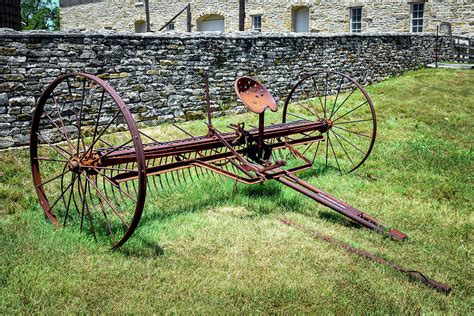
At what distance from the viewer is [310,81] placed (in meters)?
12.1

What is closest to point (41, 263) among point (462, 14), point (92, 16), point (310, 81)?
point (310, 81)

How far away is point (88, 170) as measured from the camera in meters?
4.23

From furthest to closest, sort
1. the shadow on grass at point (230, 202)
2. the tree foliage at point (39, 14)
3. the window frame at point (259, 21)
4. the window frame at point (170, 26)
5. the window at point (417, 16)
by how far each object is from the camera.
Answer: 1. the tree foliage at point (39, 14)
2. the window frame at point (170, 26)
3. the window frame at point (259, 21)
4. the window at point (417, 16)
5. the shadow on grass at point (230, 202)

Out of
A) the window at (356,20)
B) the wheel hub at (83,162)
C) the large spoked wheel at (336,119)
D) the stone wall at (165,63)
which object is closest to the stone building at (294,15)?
the window at (356,20)

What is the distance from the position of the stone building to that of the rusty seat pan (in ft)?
47.5

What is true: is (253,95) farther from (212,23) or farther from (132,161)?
(212,23)

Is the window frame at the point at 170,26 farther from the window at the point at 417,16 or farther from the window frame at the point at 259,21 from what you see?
the window at the point at 417,16

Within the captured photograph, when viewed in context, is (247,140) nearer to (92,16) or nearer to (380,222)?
(380,222)

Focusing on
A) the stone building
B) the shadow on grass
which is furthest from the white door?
the shadow on grass

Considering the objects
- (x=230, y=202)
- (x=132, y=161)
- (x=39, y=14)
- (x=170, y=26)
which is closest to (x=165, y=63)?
(x=230, y=202)

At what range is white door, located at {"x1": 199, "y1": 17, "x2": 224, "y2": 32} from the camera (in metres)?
23.0

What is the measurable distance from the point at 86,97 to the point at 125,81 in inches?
32.5

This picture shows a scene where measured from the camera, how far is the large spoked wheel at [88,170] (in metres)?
3.90

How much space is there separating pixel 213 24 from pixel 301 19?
189 inches
